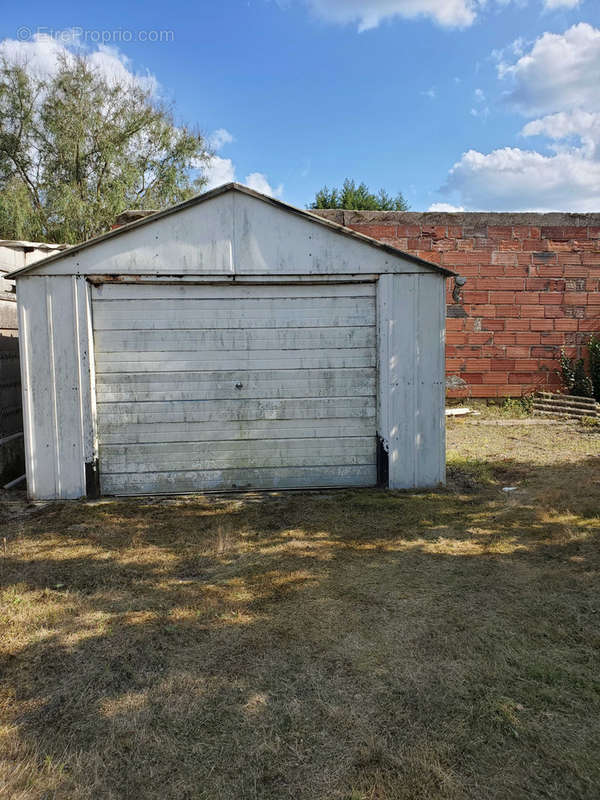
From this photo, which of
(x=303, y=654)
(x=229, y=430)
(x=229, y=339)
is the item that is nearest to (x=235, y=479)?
(x=229, y=430)

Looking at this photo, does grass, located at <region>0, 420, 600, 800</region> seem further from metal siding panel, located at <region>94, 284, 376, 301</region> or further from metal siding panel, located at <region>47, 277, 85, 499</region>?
metal siding panel, located at <region>94, 284, 376, 301</region>

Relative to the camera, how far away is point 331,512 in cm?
594

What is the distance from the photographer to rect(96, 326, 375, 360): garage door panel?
6.46m

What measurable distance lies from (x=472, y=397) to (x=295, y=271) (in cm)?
678

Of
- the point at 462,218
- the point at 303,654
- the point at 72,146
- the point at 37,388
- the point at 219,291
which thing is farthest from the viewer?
the point at 72,146

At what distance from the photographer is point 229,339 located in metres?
6.58

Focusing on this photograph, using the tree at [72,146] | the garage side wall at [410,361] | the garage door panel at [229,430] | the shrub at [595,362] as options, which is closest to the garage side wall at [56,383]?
the garage door panel at [229,430]

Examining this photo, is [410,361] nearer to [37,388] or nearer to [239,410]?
[239,410]

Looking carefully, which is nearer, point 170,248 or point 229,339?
point 170,248

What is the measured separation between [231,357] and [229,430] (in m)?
0.84

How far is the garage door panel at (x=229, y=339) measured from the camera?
21.2ft

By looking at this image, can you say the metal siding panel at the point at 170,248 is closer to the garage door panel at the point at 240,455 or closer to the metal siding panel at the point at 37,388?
the metal siding panel at the point at 37,388

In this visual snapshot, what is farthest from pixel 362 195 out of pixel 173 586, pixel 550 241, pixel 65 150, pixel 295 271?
pixel 173 586

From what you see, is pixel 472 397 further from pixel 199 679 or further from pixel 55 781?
pixel 55 781
